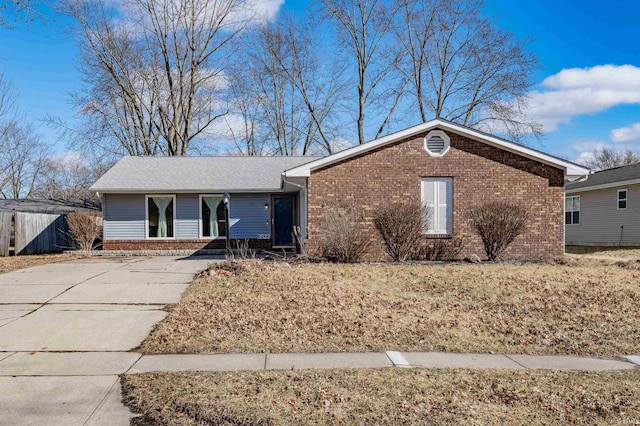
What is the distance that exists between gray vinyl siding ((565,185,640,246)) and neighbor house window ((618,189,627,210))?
155mm

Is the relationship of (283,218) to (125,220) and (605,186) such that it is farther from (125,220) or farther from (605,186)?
(605,186)

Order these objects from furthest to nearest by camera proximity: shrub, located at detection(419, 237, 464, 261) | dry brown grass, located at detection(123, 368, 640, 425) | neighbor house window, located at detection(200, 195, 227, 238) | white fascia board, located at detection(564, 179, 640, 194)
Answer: white fascia board, located at detection(564, 179, 640, 194) → neighbor house window, located at detection(200, 195, 227, 238) → shrub, located at detection(419, 237, 464, 261) → dry brown grass, located at detection(123, 368, 640, 425)

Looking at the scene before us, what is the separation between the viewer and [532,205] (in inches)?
539

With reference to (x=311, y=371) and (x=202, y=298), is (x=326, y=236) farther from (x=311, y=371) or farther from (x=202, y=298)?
→ (x=311, y=371)

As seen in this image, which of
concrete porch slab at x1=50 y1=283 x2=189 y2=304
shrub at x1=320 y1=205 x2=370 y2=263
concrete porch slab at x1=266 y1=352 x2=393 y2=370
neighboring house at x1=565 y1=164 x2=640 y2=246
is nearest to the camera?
Result: concrete porch slab at x1=266 y1=352 x2=393 y2=370

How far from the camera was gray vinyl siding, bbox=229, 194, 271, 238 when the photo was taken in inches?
727

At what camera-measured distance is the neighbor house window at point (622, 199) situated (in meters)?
20.5

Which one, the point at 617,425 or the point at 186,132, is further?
the point at 186,132

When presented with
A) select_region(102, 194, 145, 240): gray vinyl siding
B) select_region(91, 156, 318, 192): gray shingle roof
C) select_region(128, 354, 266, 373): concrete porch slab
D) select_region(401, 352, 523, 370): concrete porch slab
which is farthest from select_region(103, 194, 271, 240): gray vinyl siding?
select_region(401, 352, 523, 370): concrete porch slab

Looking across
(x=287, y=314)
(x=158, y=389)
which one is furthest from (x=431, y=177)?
(x=158, y=389)

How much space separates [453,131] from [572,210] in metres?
14.7

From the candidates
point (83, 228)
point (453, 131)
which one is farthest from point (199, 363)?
point (83, 228)

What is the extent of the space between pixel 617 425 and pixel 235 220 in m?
15.8

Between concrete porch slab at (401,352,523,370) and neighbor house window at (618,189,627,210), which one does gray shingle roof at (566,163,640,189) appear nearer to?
neighbor house window at (618,189,627,210)
